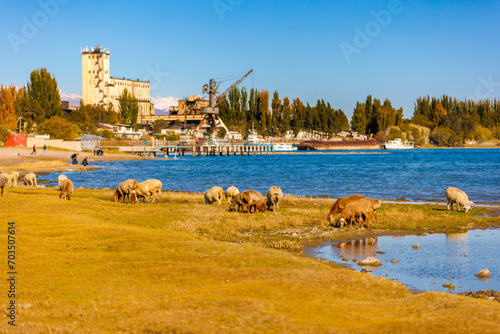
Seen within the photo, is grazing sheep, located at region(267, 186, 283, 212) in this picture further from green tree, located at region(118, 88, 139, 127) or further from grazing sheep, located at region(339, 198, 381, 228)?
green tree, located at region(118, 88, 139, 127)

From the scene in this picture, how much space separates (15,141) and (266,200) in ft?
272

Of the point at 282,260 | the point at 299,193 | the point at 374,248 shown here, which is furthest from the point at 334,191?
the point at 282,260

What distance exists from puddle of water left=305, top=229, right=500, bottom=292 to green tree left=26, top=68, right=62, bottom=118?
419 feet

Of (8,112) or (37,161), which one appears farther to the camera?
(8,112)

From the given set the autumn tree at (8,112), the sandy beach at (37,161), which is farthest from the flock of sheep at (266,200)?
the autumn tree at (8,112)

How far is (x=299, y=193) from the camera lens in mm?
45500

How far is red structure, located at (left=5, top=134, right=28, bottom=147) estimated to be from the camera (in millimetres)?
96938

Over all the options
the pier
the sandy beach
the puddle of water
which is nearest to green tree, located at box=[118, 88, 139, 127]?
the pier

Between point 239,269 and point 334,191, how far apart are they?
114ft

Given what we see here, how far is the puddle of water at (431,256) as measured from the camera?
576 inches

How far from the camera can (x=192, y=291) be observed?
10891 mm

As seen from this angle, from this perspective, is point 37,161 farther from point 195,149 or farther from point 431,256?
point 195,149

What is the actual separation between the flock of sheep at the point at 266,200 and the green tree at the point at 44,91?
345 feet

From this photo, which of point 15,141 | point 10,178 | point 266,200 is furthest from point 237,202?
point 15,141
